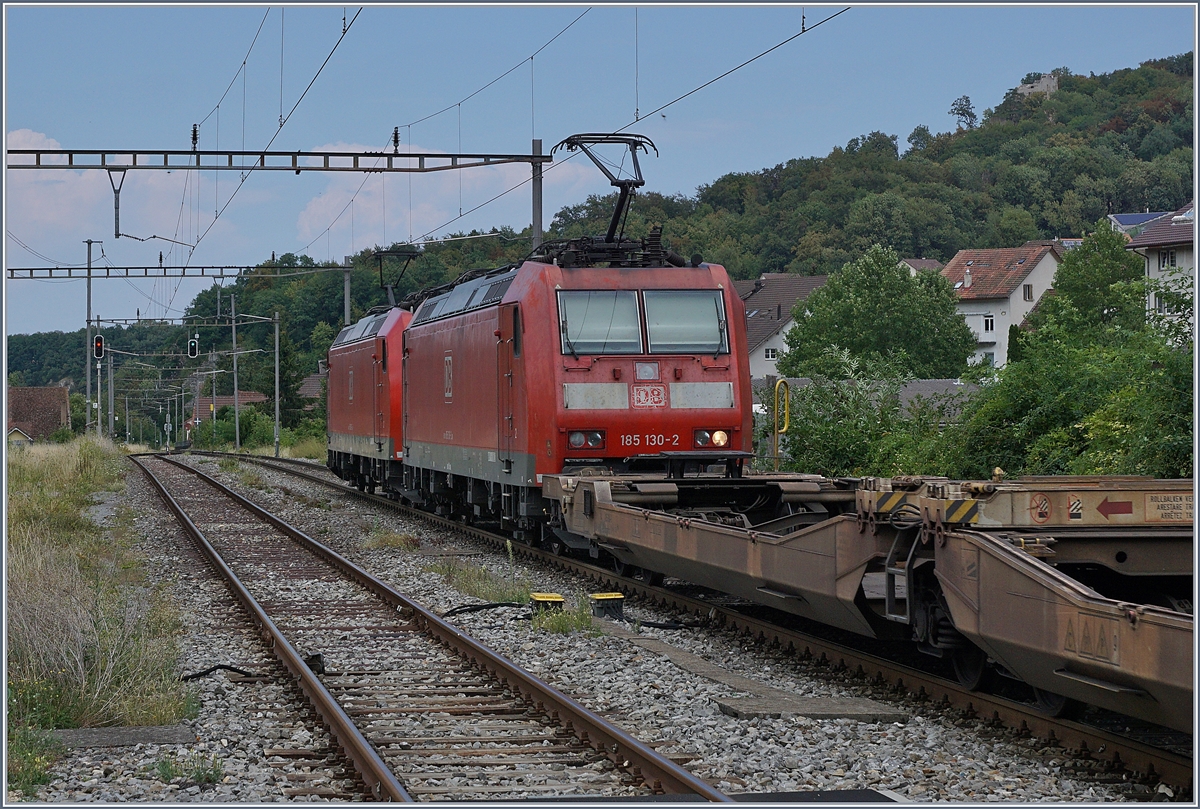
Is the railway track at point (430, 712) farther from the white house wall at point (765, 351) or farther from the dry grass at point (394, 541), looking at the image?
the white house wall at point (765, 351)

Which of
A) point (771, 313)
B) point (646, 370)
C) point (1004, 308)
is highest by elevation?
point (1004, 308)

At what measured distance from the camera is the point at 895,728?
7270 millimetres

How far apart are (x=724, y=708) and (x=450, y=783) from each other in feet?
6.49

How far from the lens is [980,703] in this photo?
293 inches

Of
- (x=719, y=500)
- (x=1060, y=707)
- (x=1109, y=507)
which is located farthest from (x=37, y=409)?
(x=1060, y=707)

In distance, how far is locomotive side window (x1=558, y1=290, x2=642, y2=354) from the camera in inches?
564

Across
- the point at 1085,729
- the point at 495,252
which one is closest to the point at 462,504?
the point at 1085,729

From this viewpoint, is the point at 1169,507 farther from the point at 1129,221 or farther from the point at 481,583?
the point at 1129,221

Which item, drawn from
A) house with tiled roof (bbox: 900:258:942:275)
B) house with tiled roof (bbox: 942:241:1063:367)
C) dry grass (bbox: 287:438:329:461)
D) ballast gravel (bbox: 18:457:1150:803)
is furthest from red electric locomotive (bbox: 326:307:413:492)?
house with tiled roof (bbox: 900:258:942:275)

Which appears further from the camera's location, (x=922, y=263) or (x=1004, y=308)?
(x=922, y=263)

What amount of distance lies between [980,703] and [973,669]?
37 cm

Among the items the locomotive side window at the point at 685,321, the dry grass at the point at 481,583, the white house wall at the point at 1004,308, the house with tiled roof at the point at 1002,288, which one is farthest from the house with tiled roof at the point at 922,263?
the dry grass at the point at 481,583

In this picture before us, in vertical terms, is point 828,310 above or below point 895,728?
above

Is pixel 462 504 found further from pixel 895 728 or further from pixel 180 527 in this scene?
pixel 895 728
